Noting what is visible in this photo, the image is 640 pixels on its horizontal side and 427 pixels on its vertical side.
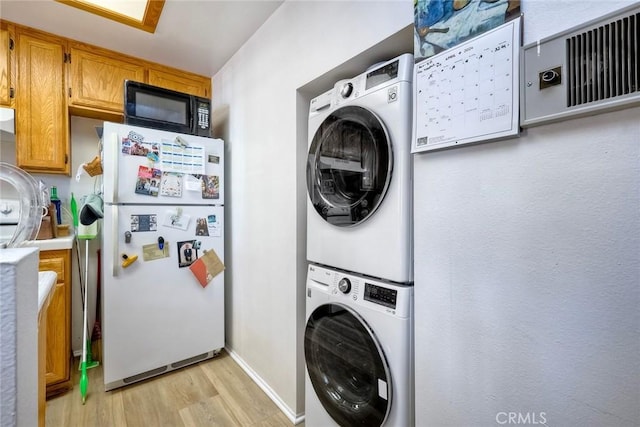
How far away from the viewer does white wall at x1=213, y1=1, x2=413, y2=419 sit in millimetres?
1353

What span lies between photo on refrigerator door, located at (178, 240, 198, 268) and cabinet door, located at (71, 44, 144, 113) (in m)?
1.22

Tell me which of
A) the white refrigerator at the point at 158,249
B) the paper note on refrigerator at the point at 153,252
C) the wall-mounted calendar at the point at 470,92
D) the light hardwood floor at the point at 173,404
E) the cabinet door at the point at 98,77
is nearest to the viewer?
the wall-mounted calendar at the point at 470,92

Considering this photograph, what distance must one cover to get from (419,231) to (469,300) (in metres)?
0.26

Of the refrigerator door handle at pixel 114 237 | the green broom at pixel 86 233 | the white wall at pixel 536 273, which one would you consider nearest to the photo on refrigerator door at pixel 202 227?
the refrigerator door handle at pixel 114 237

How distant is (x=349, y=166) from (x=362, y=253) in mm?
386

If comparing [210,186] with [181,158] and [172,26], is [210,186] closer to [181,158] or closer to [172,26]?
[181,158]

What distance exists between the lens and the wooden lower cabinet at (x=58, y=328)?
5.81 feet

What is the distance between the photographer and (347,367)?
120cm

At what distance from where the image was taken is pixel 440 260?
3.04 ft

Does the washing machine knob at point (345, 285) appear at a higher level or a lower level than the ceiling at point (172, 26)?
lower

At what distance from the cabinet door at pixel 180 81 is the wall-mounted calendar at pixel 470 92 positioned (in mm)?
2253

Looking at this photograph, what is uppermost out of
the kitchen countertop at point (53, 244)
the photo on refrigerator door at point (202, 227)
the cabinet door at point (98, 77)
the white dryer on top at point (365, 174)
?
the cabinet door at point (98, 77)

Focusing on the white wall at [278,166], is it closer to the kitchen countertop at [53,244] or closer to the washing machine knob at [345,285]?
the washing machine knob at [345,285]

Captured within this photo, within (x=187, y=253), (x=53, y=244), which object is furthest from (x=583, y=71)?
(x=53, y=244)
